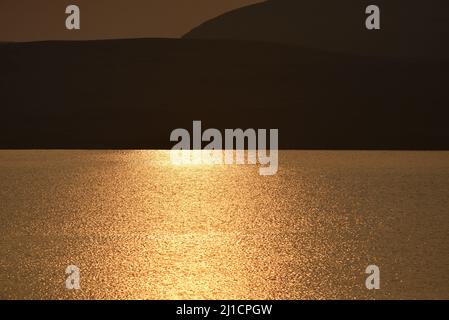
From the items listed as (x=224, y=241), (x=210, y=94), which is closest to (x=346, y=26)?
(x=210, y=94)

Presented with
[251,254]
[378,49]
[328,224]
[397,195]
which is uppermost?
[378,49]

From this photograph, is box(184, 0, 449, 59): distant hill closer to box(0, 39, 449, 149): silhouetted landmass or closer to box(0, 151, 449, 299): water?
box(0, 39, 449, 149): silhouetted landmass

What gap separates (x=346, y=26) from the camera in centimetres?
17825

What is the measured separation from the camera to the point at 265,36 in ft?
623

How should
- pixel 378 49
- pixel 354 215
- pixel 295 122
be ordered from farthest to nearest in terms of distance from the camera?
pixel 378 49 → pixel 295 122 → pixel 354 215

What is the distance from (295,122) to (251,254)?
8786cm

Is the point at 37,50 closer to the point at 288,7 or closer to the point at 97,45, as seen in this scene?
the point at 97,45

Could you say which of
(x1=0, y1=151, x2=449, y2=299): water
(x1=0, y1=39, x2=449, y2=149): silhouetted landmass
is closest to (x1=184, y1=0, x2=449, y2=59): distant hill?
(x1=0, y1=39, x2=449, y2=149): silhouetted landmass

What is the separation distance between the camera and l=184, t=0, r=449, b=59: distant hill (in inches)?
6407

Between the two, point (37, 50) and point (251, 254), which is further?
point (37, 50)

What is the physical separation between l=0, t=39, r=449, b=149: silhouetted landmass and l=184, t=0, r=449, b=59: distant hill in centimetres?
4426

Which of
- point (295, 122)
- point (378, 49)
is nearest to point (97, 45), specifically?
point (295, 122)

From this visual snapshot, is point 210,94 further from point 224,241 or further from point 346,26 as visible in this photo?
point 224,241

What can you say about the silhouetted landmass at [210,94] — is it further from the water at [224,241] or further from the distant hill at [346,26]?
the water at [224,241]
